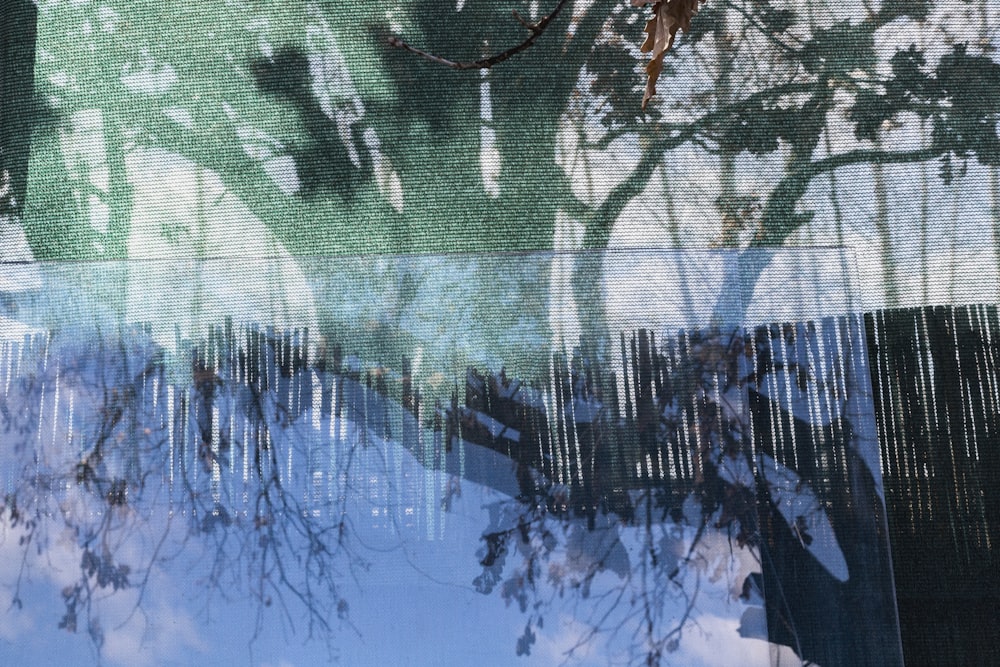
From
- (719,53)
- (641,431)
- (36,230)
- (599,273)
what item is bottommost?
(641,431)

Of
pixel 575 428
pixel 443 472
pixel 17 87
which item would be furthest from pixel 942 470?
pixel 17 87

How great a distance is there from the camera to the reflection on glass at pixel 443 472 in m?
1.43

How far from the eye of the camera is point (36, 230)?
5.38 ft

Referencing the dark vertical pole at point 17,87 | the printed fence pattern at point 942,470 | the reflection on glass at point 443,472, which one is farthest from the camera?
the dark vertical pole at point 17,87

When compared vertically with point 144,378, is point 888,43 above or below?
above

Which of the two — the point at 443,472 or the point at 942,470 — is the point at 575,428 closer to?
the point at 443,472

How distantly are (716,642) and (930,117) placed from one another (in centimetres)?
91

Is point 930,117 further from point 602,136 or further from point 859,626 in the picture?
point 859,626

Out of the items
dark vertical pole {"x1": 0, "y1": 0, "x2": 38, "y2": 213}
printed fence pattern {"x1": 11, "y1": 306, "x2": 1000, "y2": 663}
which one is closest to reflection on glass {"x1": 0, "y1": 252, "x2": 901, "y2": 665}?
printed fence pattern {"x1": 11, "y1": 306, "x2": 1000, "y2": 663}

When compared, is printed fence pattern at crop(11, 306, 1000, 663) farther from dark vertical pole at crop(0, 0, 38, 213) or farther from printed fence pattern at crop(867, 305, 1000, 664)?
dark vertical pole at crop(0, 0, 38, 213)

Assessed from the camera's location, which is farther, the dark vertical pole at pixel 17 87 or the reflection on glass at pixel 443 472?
the dark vertical pole at pixel 17 87

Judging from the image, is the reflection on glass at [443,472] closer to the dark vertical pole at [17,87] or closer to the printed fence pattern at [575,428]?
the printed fence pattern at [575,428]

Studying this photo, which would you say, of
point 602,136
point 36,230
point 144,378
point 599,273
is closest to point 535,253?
point 599,273

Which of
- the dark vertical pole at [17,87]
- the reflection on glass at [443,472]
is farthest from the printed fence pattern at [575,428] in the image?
the dark vertical pole at [17,87]
